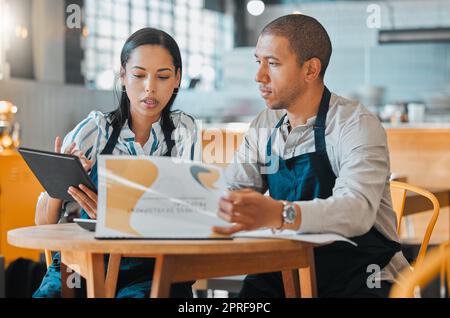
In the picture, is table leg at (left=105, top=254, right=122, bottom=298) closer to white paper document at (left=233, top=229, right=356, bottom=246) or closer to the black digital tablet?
the black digital tablet

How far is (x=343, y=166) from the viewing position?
1887mm

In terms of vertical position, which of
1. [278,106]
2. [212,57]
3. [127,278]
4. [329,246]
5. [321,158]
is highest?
[212,57]

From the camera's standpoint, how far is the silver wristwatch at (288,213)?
166 centimetres

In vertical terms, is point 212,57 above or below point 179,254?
above

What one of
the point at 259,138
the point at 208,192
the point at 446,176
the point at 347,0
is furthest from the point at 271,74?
the point at 347,0

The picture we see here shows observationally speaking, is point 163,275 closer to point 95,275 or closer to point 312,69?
point 95,275

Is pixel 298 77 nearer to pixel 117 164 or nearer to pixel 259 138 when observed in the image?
pixel 259 138

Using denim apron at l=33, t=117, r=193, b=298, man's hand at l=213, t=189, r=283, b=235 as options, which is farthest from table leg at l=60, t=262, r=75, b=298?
man's hand at l=213, t=189, r=283, b=235

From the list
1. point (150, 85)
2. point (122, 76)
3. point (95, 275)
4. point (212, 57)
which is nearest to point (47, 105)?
→ point (212, 57)

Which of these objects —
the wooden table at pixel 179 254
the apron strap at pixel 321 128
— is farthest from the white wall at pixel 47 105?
the wooden table at pixel 179 254

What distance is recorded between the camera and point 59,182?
185cm

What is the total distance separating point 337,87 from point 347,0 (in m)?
1.29

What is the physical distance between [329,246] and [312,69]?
451mm

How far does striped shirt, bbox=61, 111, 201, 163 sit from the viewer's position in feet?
7.18
